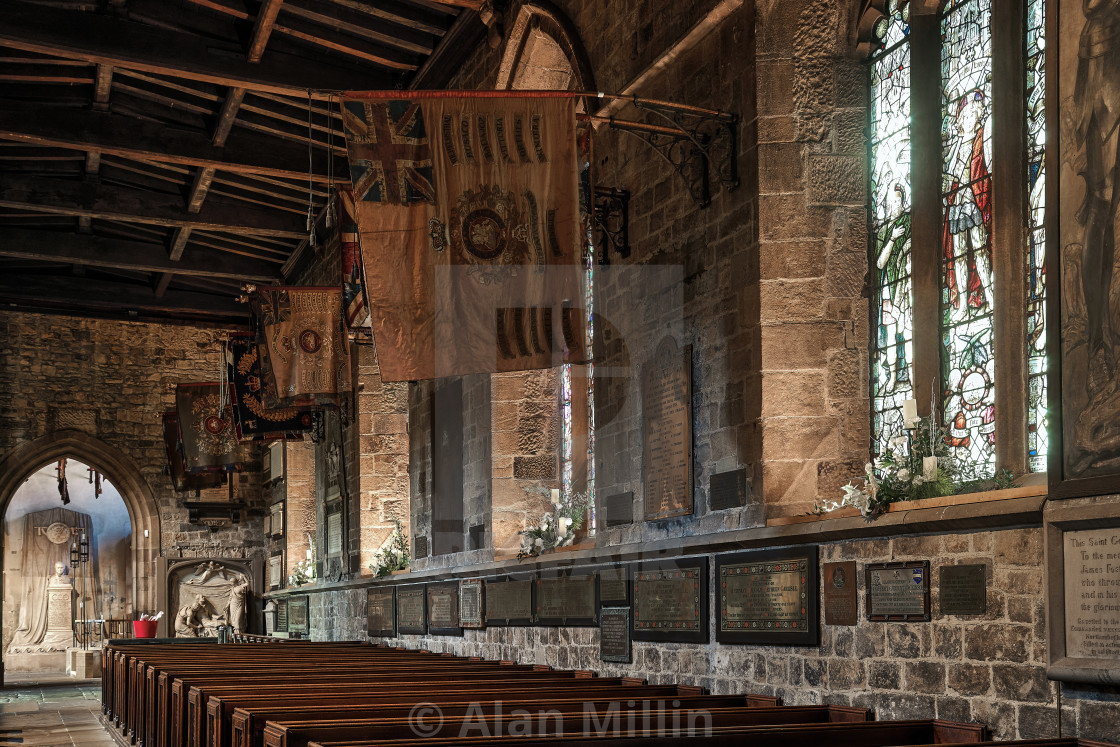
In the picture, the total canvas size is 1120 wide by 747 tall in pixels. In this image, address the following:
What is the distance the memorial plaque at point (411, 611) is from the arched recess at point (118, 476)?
8.15 m

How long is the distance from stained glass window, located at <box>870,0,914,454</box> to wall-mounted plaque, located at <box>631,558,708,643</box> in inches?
43.2

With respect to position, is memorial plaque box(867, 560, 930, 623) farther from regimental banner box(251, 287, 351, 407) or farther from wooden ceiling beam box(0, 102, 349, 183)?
wooden ceiling beam box(0, 102, 349, 183)

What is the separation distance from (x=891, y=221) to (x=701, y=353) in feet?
3.76

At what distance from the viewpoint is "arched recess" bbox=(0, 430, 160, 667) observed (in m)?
17.2

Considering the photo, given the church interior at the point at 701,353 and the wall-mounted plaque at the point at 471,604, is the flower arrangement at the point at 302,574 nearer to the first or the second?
the church interior at the point at 701,353

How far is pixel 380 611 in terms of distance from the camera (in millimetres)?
11938

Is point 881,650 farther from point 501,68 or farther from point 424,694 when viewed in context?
point 501,68

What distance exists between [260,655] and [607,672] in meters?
3.26

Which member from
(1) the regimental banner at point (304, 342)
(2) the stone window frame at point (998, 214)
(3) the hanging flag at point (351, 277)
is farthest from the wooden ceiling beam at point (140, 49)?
(2) the stone window frame at point (998, 214)

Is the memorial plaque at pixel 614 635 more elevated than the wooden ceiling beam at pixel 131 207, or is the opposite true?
the wooden ceiling beam at pixel 131 207

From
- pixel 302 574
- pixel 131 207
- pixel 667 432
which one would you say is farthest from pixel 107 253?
pixel 667 432

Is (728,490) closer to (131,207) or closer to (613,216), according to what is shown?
(613,216)

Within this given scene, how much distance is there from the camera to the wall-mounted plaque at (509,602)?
8.05 meters

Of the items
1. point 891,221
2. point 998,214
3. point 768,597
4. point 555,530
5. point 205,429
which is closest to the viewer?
point 998,214
